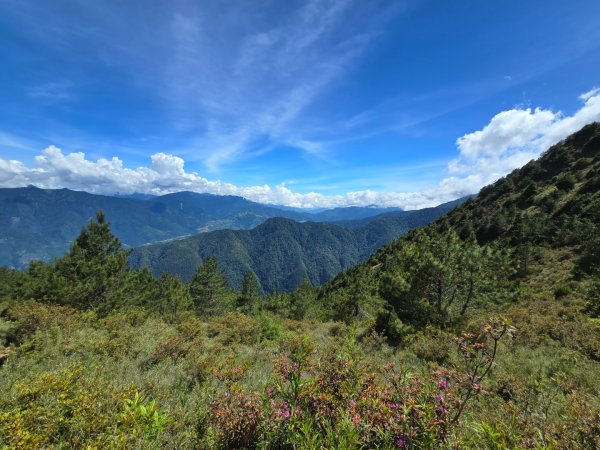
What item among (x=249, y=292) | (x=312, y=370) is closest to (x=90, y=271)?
(x=312, y=370)

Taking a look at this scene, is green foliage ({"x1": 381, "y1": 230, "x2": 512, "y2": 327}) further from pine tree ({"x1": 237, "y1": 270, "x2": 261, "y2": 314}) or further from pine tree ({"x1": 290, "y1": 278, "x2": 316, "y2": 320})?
pine tree ({"x1": 237, "y1": 270, "x2": 261, "y2": 314})

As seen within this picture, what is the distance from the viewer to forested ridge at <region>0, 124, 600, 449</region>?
11.1 ft

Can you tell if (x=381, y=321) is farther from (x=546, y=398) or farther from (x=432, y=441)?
(x=432, y=441)

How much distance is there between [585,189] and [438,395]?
229ft

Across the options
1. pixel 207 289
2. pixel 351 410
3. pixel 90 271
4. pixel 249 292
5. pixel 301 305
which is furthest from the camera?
pixel 249 292

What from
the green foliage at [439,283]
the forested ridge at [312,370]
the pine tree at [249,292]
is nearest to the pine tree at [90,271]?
the forested ridge at [312,370]

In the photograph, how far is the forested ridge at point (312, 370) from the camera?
338cm

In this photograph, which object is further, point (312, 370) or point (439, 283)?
point (439, 283)

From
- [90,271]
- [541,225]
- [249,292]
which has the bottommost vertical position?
[249,292]

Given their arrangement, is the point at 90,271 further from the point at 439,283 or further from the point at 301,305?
the point at 301,305

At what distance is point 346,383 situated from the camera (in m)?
4.16

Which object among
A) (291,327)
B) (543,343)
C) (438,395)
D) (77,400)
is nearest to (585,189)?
(543,343)

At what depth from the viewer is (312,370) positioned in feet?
15.6

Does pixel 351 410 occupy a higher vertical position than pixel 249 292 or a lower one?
higher
